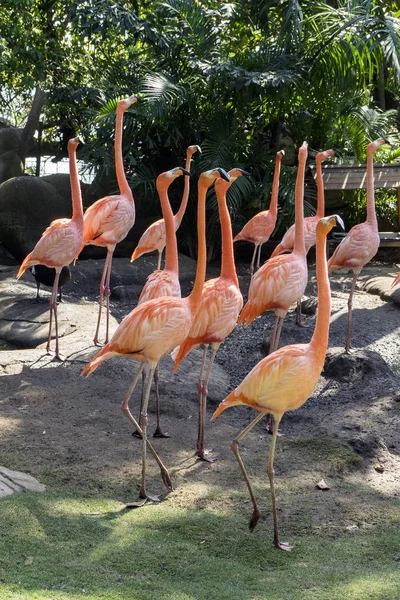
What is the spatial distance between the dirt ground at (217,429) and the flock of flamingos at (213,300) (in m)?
0.20

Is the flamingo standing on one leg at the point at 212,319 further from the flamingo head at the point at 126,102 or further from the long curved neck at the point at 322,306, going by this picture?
the flamingo head at the point at 126,102

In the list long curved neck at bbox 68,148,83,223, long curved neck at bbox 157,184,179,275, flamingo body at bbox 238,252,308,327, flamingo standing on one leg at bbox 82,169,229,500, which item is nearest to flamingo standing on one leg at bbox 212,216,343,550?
flamingo standing on one leg at bbox 82,169,229,500

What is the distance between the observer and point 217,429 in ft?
18.7

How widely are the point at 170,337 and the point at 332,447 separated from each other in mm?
1384

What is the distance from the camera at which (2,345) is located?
770 cm

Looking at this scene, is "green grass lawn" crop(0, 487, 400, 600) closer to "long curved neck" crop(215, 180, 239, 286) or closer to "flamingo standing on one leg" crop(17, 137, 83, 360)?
"long curved neck" crop(215, 180, 239, 286)

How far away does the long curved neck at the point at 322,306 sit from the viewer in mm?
3861

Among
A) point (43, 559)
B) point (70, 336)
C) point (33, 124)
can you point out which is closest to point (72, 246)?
point (70, 336)

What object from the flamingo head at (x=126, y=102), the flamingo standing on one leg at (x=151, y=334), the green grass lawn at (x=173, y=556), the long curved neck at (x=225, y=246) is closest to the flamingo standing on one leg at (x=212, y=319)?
the long curved neck at (x=225, y=246)

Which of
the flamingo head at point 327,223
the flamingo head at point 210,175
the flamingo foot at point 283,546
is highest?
the flamingo head at point 210,175

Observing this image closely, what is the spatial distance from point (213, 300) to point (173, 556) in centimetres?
197

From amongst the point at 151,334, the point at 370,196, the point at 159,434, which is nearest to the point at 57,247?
the point at 159,434

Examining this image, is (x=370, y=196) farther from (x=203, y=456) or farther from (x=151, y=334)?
(x=151, y=334)

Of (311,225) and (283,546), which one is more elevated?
(311,225)
